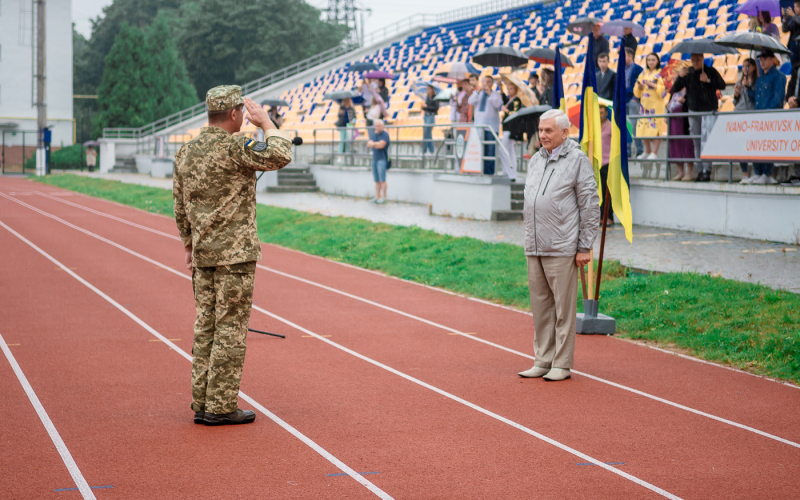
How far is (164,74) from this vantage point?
6050 centimetres

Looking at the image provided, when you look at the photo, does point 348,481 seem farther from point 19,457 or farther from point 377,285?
point 377,285

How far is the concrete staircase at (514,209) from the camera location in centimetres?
1723

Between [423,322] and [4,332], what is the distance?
165 inches

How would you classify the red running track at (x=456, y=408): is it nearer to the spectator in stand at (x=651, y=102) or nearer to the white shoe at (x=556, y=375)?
the white shoe at (x=556, y=375)

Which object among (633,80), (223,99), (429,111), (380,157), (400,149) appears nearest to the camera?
(223,99)

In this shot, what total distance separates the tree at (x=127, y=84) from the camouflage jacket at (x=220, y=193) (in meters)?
56.4

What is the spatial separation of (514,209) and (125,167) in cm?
3351

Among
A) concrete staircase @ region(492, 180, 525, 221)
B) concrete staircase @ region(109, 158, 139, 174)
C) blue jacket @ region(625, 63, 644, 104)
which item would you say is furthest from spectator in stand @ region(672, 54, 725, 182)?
concrete staircase @ region(109, 158, 139, 174)

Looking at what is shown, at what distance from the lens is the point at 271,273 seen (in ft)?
42.3

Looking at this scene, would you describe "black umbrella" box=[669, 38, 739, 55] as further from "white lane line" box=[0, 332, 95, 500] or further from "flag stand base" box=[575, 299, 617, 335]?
"white lane line" box=[0, 332, 95, 500]

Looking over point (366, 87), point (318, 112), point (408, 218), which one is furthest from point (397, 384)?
point (318, 112)

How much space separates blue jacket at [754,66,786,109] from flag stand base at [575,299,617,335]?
6.05m

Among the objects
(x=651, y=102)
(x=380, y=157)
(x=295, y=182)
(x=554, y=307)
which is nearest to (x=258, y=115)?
(x=554, y=307)

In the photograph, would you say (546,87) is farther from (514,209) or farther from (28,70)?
(28,70)
